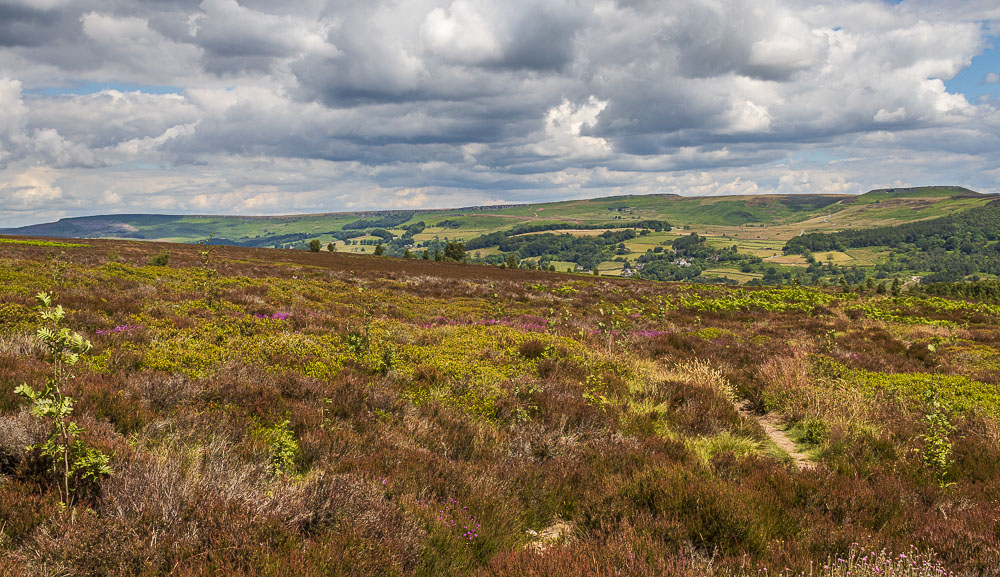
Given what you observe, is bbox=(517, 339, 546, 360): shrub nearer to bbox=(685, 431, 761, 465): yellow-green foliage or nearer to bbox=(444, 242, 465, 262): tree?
bbox=(685, 431, 761, 465): yellow-green foliage

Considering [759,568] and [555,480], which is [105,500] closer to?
[555,480]

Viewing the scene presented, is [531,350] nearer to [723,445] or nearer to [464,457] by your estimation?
[723,445]

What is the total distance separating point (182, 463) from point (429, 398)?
3622 mm

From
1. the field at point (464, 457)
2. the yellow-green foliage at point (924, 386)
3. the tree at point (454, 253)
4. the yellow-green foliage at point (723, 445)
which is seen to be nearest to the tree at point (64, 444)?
the field at point (464, 457)

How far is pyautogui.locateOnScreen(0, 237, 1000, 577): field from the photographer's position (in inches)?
119

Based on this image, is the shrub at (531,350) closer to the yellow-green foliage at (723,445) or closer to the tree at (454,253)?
the yellow-green foliage at (723,445)

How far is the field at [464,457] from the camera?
9.95ft

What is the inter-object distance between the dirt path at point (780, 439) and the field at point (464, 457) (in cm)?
6

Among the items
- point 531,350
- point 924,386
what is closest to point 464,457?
point 531,350

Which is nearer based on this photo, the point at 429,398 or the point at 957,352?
the point at 429,398

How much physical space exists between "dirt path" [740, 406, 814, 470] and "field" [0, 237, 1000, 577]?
6 centimetres

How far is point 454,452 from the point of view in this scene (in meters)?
5.50

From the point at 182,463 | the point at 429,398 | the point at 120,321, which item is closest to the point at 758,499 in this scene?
the point at 429,398

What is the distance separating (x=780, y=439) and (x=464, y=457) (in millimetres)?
5335
